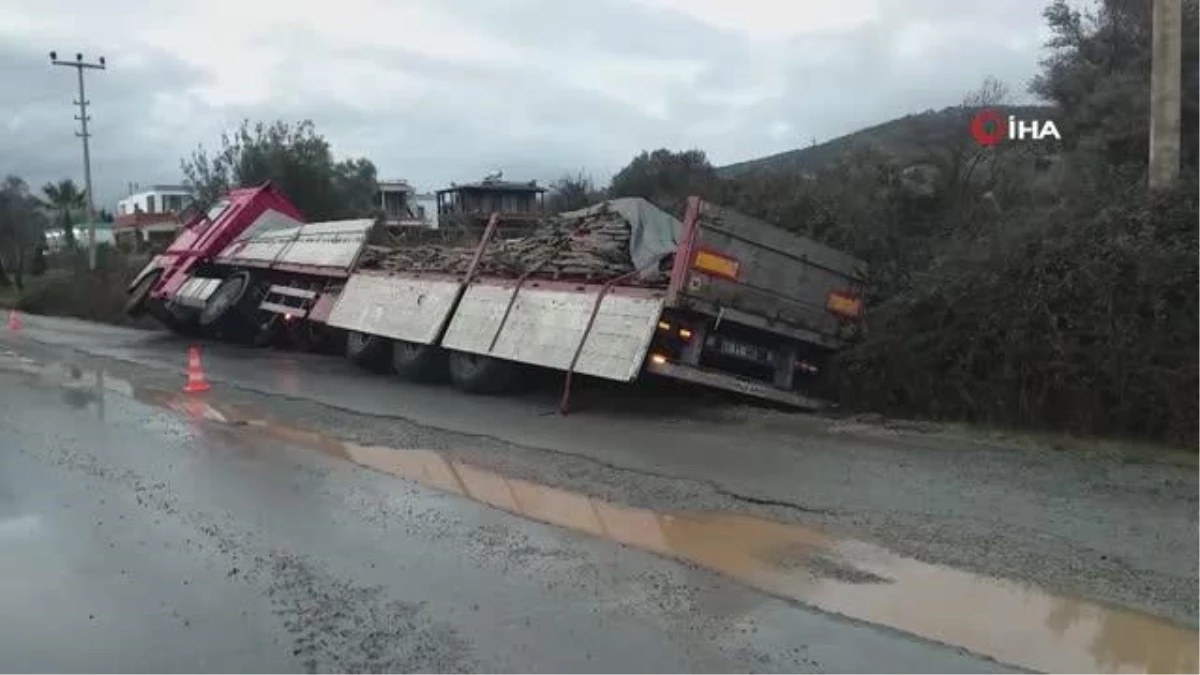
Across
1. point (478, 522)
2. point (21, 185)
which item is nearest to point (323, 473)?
point (478, 522)

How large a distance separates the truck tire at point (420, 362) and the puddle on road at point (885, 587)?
621cm

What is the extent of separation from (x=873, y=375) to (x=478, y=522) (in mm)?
5886

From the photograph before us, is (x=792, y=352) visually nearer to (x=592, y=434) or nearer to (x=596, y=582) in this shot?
(x=592, y=434)

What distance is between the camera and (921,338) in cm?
1137

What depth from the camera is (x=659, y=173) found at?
2969 centimetres

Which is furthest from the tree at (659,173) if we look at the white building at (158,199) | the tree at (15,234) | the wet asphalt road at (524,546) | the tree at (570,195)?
the white building at (158,199)

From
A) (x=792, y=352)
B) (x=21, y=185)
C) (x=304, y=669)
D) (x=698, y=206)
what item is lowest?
(x=304, y=669)

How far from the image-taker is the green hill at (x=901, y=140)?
1645cm

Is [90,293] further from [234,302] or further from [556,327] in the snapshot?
[556,327]

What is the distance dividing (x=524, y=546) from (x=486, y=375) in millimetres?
6981

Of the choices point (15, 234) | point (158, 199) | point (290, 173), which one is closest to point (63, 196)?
point (158, 199)

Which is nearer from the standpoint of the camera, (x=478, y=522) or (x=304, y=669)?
(x=304, y=669)

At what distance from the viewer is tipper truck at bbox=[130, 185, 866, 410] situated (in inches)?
453

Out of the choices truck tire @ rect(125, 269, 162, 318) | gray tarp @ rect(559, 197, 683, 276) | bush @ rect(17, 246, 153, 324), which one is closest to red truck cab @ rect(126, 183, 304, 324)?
truck tire @ rect(125, 269, 162, 318)
